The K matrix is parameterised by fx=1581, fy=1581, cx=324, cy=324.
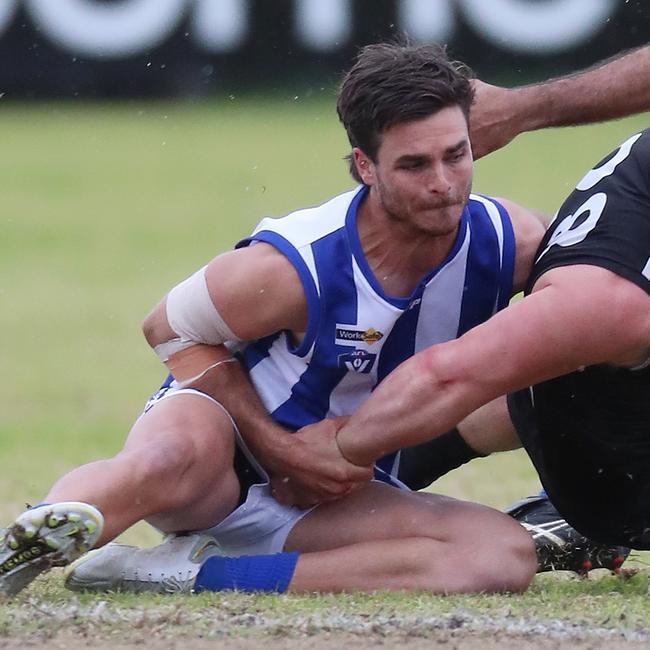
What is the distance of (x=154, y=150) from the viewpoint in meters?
18.0

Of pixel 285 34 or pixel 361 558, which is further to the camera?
pixel 285 34

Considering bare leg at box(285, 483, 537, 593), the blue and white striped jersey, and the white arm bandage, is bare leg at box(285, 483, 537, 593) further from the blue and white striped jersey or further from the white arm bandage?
the white arm bandage

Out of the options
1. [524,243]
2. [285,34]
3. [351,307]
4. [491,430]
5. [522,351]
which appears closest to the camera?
[522,351]

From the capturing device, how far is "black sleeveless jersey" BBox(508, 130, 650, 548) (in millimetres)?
4012

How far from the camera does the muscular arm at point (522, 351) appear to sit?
385 centimetres

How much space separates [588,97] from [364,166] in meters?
0.79

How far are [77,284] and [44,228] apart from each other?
2501 millimetres

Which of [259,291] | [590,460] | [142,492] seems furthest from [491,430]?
[142,492]

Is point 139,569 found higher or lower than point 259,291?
lower

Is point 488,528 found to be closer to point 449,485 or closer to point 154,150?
point 449,485

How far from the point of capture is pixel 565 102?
481 centimetres

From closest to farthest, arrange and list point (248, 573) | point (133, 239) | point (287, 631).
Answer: point (287, 631) < point (248, 573) < point (133, 239)

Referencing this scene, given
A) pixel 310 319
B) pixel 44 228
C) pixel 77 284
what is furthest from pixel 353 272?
pixel 44 228

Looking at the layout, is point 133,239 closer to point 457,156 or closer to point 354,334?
point 354,334
